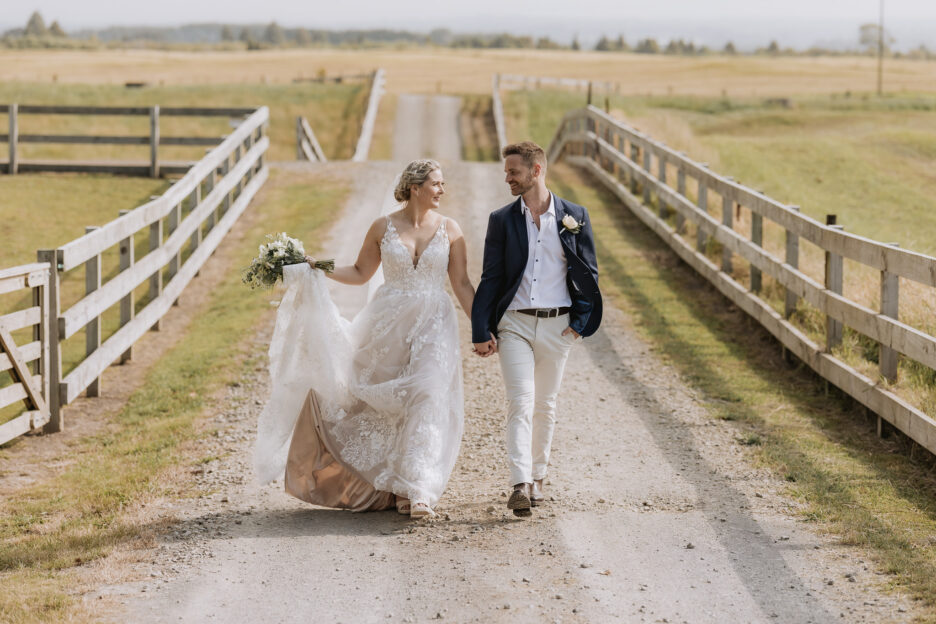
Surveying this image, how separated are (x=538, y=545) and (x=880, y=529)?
1.75 metres

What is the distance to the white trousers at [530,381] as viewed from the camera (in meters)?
6.25

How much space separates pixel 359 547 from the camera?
19.1ft

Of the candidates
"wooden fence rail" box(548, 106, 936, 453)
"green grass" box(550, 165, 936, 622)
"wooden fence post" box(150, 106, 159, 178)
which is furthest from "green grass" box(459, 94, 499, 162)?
"green grass" box(550, 165, 936, 622)

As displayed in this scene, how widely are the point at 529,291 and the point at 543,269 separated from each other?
15cm

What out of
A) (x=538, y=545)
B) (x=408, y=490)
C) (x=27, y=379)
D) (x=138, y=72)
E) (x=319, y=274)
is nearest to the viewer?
(x=538, y=545)

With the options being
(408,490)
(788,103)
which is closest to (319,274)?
(408,490)

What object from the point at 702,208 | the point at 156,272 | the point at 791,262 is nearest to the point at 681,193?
the point at 702,208

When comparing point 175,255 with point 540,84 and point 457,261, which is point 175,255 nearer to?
point 457,261

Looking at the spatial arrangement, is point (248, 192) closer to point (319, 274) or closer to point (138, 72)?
point (319, 274)

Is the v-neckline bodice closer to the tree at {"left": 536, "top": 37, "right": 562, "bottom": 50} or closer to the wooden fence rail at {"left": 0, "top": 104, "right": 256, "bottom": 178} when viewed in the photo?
the wooden fence rail at {"left": 0, "top": 104, "right": 256, "bottom": 178}

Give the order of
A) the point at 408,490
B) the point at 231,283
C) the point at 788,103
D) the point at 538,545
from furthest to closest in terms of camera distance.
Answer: the point at 788,103, the point at 231,283, the point at 408,490, the point at 538,545

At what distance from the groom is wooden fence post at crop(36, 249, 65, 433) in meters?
3.75

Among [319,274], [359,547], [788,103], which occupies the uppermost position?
[788,103]

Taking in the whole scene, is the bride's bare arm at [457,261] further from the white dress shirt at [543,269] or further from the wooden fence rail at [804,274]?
the wooden fence rail at [804,274]
